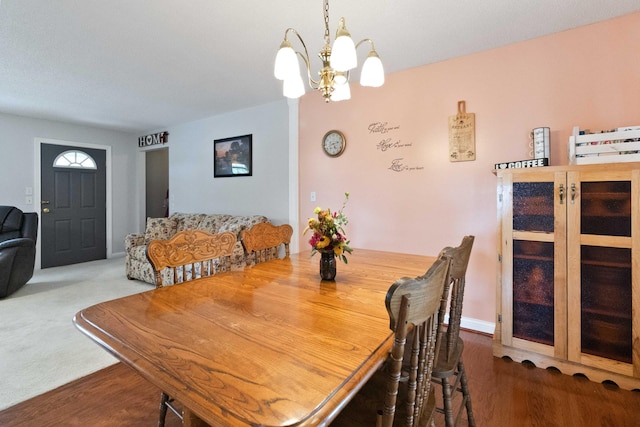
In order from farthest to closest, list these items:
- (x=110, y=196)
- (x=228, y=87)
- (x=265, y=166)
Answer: (x=110, y=196), (x=265, y=166), (x=228, y=87)

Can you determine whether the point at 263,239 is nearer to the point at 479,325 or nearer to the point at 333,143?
the point at 333,143

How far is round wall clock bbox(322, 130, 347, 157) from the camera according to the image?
3.15 m

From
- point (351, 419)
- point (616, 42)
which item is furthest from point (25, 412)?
point (616, 42)

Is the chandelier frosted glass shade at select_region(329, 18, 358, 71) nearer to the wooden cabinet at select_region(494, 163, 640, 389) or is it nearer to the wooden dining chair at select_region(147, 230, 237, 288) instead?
the wooden dining chair at select_region(147, 230, 237, 288)

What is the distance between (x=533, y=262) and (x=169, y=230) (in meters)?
4.33

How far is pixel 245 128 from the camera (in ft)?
13.5

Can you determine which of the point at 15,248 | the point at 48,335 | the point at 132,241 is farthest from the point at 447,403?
the point at 15,248

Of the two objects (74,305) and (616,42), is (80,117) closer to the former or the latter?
(74,305)

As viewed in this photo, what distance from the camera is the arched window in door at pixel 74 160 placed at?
4797 mm

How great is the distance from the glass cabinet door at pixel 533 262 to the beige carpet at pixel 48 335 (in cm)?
283

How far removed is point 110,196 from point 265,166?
343cm

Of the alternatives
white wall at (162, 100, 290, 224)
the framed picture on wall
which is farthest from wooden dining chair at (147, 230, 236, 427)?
the framed picture on wall

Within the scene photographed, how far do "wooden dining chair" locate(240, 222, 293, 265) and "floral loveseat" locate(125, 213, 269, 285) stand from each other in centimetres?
133

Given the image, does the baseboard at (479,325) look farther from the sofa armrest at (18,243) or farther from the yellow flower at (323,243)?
the sofa armrest at (18,243)
